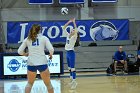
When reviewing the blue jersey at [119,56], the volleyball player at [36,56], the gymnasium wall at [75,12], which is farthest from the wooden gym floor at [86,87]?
the gymnasium wall at [75,12]

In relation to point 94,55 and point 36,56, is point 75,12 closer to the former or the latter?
point 94,55

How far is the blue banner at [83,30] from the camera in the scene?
22469 millimetres

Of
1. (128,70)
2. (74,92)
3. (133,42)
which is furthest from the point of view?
(133,42)

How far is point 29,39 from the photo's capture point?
817 centimetres

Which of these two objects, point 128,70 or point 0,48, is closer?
point 128,70

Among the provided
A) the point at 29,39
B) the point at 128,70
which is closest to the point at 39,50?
the point at 29,39

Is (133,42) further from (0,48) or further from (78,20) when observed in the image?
(0,48)

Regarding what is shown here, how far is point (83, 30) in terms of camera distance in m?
23.1

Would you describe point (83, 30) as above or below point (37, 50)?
above

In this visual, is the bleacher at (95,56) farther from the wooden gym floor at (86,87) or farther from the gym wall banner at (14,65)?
the wooden gym floor at (86,87)

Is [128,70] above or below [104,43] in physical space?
below

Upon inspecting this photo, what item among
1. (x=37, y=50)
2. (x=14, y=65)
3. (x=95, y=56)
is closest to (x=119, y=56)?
(x=95, y=56)

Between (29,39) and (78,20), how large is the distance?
597 inches

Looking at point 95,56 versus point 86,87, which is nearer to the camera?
point 86,87
